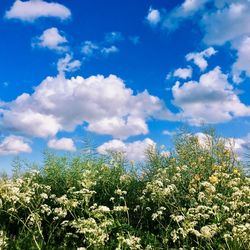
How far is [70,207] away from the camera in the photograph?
27.3 feet

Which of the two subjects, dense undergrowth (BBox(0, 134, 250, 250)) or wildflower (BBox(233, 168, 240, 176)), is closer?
dense undergrowth (BBox(0, 134, 250, 250))

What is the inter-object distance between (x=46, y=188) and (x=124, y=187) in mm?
1511

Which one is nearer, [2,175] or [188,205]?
[188,205]

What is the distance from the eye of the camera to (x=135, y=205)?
386 inches

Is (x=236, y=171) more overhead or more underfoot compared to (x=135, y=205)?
more overhead

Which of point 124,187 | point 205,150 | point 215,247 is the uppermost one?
point 205,150

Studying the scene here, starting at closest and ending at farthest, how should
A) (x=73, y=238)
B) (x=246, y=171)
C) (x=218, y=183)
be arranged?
(x=73, y=238), (x=218, y=183), (x=246, y=171)

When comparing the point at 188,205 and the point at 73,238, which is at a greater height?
the point at 188,205

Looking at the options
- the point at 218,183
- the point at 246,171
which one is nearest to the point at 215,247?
the point at 218,183

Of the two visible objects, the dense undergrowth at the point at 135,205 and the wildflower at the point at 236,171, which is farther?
the wildflower at the point at 236,171

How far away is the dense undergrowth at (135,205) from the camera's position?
306 inches

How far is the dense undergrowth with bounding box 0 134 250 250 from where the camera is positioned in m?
7.77

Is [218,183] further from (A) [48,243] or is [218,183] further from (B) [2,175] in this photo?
(B) [2,175]

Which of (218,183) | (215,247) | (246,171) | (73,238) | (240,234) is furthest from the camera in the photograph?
(246,171)
